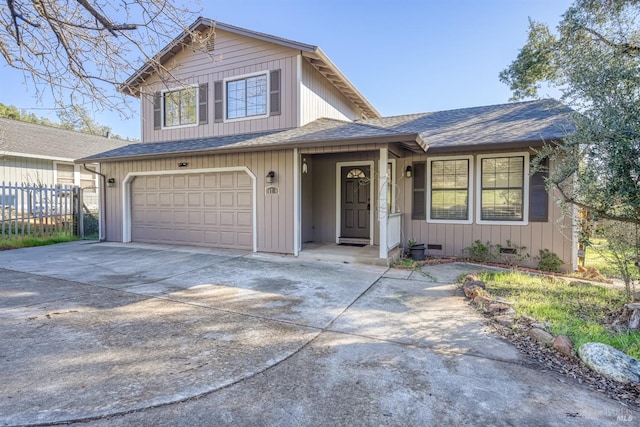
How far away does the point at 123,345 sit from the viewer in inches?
126

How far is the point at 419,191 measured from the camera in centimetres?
816

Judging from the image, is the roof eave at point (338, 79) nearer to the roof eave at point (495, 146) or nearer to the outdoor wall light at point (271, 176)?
the outdoor wall light at point (271, 176)

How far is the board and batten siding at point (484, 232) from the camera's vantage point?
273 inches

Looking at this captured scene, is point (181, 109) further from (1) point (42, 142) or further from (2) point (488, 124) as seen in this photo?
(1) point (42, 142)

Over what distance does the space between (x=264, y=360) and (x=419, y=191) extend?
20.5ft

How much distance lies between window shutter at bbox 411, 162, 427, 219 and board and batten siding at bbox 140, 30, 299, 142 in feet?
10.9

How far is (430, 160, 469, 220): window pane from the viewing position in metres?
7.78

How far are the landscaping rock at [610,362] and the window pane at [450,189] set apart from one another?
5.04 m

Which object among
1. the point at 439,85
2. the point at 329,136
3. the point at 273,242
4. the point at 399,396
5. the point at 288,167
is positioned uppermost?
the point at 439,85

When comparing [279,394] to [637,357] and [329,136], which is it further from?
[329,136]

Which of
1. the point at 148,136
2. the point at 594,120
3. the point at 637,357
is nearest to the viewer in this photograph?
the point at 637,357

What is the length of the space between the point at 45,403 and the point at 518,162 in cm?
831

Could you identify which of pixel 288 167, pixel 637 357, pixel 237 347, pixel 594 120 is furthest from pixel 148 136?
pixel 637 357

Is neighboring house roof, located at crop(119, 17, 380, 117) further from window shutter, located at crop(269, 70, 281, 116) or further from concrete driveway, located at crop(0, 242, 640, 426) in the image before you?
concrete driveway, located at crop(0, 242, 640, 426)
